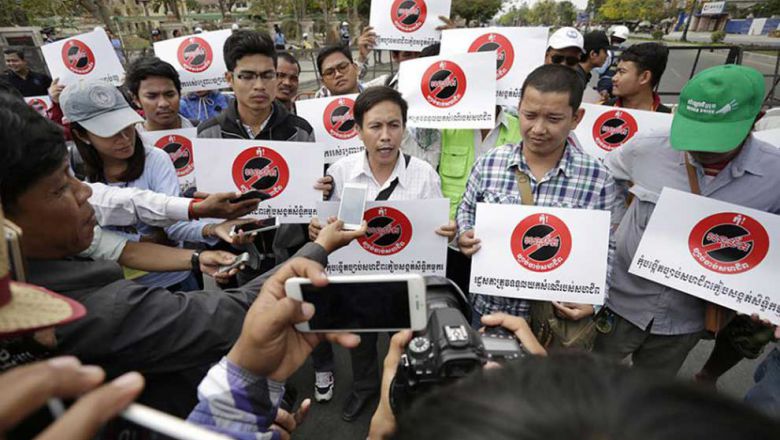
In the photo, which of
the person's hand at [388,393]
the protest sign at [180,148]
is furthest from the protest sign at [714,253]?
the protest sign at [180,148]

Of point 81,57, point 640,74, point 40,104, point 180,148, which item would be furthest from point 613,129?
point 40,104

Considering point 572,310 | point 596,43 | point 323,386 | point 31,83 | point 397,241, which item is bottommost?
point 323,386

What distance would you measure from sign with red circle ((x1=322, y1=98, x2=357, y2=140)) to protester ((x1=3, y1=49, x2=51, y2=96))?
5.24 metres

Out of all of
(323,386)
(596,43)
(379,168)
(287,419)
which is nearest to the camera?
(287,419)

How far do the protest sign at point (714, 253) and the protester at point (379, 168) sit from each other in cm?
114

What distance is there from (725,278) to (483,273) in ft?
3.36

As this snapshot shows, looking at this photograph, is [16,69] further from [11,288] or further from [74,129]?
[11,288]

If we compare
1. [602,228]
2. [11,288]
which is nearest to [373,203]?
[602,228]

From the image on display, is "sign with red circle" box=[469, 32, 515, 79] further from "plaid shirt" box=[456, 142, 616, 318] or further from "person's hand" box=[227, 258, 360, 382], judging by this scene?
"person's hand" box=[227, 258, 360, 382]

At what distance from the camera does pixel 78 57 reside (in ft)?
12.8

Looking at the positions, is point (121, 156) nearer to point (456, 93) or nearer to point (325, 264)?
point (325, 264)

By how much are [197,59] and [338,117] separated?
5.88ft

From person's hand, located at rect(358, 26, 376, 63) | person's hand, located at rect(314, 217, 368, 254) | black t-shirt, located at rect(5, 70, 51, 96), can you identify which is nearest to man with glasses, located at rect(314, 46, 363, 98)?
person's hand, located at rect(358, 26, 376, 63)

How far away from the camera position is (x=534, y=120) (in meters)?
1.98
